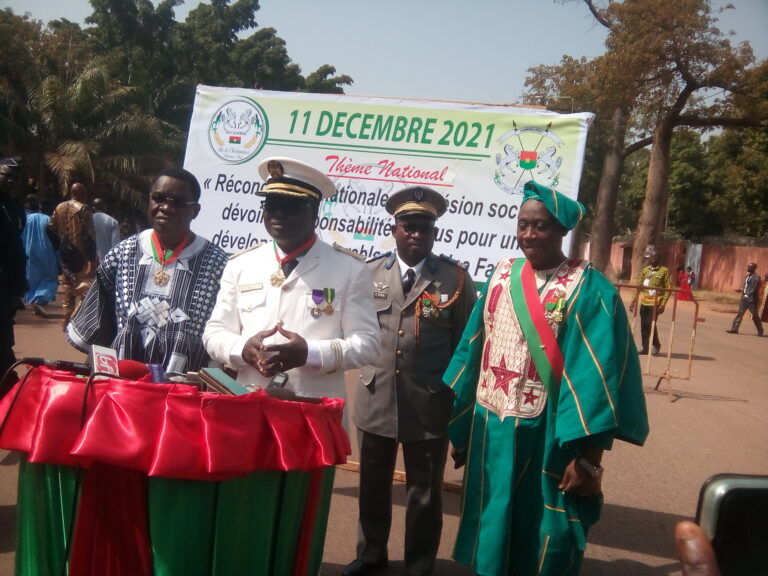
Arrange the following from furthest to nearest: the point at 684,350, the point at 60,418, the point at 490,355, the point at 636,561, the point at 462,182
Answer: the point at 684,350
the point at 462,182
the point at 636,561
the point at 490,355
the point at 60,418

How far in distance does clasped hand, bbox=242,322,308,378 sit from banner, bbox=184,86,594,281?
219cm

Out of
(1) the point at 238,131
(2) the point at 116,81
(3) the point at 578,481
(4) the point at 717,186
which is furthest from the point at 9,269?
(4) the point at 717,186

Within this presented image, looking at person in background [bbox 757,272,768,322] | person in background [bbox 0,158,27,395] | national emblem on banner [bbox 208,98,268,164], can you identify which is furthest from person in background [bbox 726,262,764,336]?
person in background [bbox 0,158,27,395]

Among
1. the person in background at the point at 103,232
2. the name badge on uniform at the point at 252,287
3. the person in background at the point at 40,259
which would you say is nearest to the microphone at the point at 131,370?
the name badge on uniform at the point at 252,287

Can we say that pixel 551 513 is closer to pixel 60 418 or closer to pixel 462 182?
pixel 60 418

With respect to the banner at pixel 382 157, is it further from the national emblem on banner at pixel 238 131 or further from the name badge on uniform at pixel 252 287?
the name badge on uniform at pixel 252 287

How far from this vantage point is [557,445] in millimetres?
2979

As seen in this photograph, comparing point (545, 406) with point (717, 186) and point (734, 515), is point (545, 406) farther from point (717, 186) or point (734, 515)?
point (717, 186)

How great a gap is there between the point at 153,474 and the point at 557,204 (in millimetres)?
1902

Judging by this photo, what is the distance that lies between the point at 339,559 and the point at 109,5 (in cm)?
2873

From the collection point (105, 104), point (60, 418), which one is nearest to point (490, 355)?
point (60, 418)

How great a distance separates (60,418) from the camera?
207cm

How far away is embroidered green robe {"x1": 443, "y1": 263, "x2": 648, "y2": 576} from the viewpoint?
286cm

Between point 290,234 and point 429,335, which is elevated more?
point 290,234
